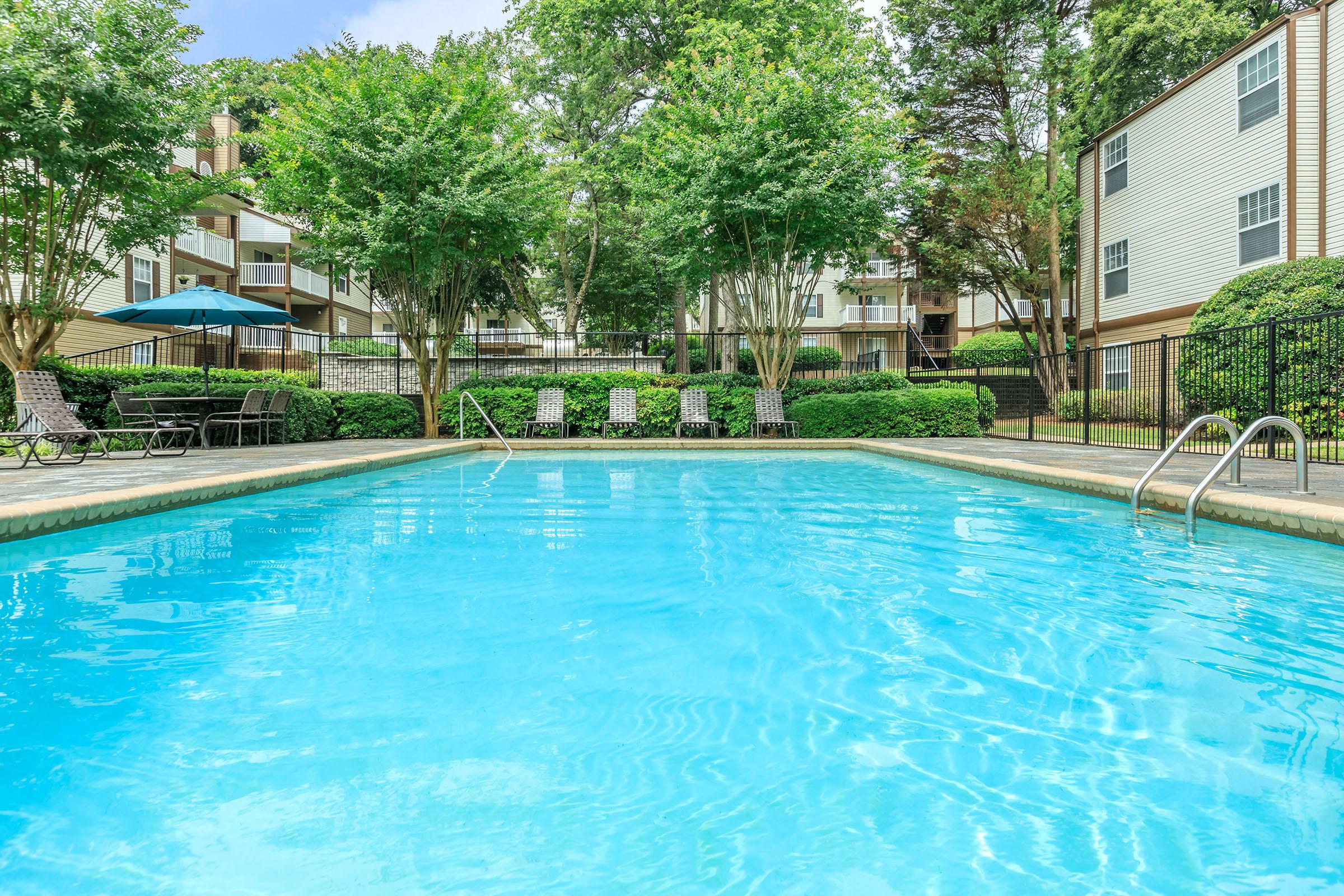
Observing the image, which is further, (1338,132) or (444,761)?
(1338,132)

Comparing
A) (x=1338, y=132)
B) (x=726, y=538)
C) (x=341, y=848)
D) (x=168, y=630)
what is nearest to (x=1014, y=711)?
(x=341, y=848)

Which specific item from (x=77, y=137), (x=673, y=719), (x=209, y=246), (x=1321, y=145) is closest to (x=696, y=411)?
(x=77, y=137)

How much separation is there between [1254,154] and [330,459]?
1912cm

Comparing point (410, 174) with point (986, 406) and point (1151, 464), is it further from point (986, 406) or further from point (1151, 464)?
point (1151, 464)

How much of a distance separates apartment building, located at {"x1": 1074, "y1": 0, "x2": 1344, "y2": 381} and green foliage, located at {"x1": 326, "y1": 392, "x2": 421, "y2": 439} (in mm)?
13660

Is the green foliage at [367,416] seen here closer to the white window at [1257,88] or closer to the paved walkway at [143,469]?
the paved walkway at [143,469]

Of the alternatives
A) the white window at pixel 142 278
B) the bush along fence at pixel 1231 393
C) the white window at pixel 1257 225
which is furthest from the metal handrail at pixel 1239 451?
the white window at pixel 142 278

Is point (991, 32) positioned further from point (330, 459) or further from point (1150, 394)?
point (330, 459)

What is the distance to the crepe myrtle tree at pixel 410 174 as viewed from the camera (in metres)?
13.7

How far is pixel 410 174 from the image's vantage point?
14.0m

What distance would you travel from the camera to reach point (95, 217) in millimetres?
11195

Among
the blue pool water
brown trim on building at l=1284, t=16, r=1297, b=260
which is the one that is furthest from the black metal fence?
the blue pool water

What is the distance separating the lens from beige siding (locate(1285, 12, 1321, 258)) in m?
15.2

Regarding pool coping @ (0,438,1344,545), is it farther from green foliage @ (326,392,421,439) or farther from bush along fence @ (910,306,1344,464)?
green foliage @ (326,392,421,439)
